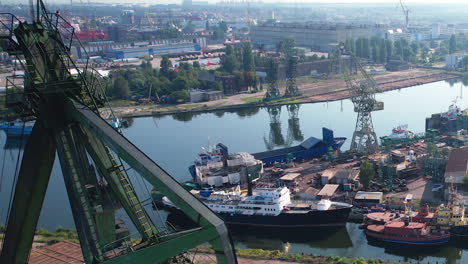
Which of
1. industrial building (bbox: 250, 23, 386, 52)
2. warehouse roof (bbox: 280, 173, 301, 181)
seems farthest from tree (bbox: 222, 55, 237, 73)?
warehouse roof (bbox: 280, 173, 301, 181)

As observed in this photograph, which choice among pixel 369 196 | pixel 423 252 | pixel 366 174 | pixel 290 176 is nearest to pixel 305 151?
pixel 290 176

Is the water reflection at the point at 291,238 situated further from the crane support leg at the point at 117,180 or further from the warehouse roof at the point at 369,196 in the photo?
the crane support leg at the point at 117,180

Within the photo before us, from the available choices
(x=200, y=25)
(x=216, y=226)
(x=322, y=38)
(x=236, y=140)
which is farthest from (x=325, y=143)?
(x=200, y=25)

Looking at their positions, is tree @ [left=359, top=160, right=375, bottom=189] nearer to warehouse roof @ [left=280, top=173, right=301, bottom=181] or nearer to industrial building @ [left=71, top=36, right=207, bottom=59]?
warehouse roof @ [left=280, top=173, right=301, bottom=181]

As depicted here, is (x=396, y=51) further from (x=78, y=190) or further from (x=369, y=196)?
(x=78, y=190)

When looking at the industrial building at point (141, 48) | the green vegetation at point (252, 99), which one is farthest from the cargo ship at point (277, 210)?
the industrial building at point (141, 48)

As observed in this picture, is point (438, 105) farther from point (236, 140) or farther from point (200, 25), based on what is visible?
point (200, 25)
